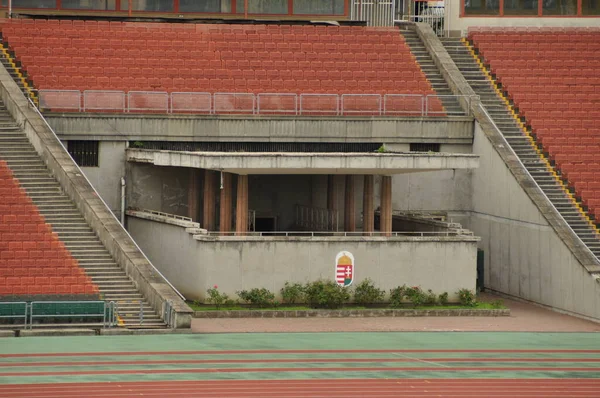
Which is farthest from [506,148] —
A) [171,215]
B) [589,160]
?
[171,215]

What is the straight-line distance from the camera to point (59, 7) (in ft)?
203

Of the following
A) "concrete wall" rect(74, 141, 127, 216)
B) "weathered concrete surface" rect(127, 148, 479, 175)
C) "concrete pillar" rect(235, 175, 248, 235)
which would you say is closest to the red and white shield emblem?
"weathered concrete surface" rect(127, 148, 479, 175)

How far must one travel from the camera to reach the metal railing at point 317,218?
52.8 metres

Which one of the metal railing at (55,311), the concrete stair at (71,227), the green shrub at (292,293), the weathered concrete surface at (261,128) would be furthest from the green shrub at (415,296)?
the metal railing at (55,311)

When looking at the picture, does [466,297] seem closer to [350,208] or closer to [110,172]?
[350,208]

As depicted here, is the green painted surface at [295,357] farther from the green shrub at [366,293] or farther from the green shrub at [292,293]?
the green shrub at [366,293]

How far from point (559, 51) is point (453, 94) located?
6323 millimetres

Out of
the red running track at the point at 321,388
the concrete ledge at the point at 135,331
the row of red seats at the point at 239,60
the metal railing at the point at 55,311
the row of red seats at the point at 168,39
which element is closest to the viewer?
the red running track at the point at 321,388

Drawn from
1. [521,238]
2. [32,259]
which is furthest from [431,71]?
[32,259]

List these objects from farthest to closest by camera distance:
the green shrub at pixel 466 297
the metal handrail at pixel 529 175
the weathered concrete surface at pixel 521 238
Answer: the metal handrail at pixel 529 175 < the green shrub at pixel 466 297 < the weathered concrete surface at pixel 521 238

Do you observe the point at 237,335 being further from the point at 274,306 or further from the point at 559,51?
the point at 559,51

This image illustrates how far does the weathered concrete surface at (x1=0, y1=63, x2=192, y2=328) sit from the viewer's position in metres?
43.5

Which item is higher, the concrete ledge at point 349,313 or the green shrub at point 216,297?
the green shrub at point 216,297

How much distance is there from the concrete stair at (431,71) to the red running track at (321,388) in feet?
71.5
